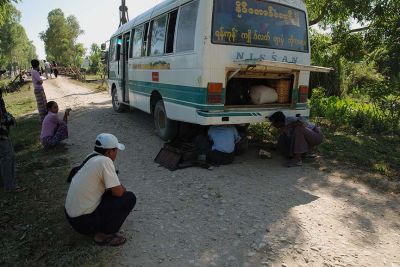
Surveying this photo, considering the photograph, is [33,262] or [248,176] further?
[248,176]

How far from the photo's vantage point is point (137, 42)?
8422mm

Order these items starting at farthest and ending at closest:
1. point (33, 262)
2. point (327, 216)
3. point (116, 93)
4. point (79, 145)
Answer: point (116, 93)
point (79, 145)
point (327, 216)
point (33, 262)

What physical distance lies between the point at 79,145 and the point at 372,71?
851 inches

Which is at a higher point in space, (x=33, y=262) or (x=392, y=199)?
(x=392, y=199)

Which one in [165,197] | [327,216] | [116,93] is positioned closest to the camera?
[327,216]

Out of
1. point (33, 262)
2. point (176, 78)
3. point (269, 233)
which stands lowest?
point (33, 262)

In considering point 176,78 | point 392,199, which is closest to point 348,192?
point 392,199

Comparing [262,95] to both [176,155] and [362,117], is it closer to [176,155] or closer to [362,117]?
[176,155]

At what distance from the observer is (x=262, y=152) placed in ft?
20.9

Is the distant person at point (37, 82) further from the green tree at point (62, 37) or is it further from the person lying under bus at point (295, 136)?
the green tree at point (62, 37)

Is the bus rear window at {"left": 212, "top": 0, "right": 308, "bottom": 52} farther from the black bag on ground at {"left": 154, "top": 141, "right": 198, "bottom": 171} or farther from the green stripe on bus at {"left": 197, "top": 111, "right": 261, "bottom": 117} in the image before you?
the black bag on ground at {"left": 154, "top": 141, "right": 198, "bottom": 171}

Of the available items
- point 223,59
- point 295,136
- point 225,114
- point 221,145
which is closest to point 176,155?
point 221,145

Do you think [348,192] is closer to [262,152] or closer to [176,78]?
[262,152]

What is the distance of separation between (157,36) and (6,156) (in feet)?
12.3
